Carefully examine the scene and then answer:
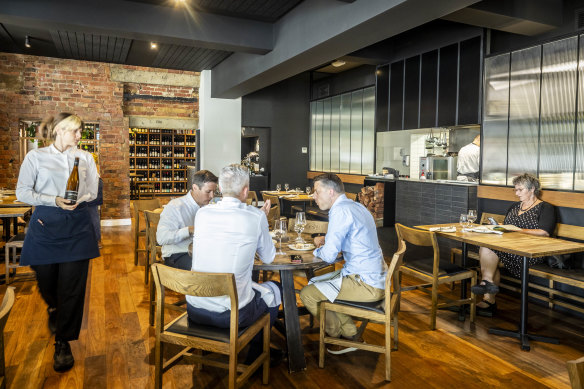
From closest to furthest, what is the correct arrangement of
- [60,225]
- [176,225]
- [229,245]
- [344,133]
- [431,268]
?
[229,245] → [60,225] → [176,225] → [431,268] → [344,133]

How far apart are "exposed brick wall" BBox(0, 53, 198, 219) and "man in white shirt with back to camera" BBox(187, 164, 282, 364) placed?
7287mm

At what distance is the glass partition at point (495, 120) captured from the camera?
5590 millimetres

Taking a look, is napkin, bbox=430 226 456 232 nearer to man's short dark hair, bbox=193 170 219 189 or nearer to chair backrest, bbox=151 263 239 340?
man's short dark hair, bbox=193 170 219 189

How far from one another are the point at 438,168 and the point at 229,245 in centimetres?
608

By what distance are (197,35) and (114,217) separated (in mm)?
5076

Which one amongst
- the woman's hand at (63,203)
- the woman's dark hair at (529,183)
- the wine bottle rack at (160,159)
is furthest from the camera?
the wine bottle rack at (160,159)

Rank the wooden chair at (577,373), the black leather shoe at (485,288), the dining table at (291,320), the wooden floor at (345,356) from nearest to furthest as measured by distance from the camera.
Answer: the wooden chair at (577,373) → the wooden floor at (345,356) → the dining table at (291,320) → the black leather shoe at (485,288)

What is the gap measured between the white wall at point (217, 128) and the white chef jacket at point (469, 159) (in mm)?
5077

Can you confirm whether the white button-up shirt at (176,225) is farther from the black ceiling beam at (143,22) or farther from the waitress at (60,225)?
the black ceiling beam at (143,22)

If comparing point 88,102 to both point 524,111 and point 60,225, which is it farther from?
point 524,111

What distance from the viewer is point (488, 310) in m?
4.23

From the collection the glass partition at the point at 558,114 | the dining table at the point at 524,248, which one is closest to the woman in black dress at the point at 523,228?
the dining table at the point at 524,248

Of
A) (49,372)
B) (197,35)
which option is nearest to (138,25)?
(197,35)

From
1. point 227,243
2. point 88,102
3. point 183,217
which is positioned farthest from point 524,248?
point 88,102
